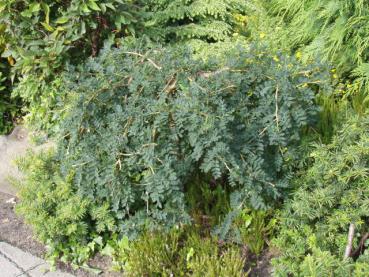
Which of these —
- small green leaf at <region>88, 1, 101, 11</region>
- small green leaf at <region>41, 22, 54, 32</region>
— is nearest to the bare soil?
small green leaf at <region>41, 22, 54, 32</region>

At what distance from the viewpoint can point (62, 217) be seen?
132 inches

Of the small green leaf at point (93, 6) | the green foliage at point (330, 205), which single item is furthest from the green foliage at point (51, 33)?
the green foliage at point (330, 205)

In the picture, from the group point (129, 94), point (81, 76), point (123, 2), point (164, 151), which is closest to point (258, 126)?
point (164, 151)

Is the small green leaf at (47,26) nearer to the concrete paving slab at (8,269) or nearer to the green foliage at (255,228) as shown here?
the concrete paving slab at (8,269)

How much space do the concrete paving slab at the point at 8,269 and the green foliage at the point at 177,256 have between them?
2.22ft

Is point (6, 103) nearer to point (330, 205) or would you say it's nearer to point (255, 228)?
point (255, 228)

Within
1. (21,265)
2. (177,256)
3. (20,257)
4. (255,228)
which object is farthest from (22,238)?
(255,228)

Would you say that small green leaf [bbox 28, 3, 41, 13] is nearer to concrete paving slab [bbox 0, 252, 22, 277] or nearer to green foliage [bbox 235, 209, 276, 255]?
concrete paving slab [bbox 0, 252, 22, 277]

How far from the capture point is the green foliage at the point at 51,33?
4.25m

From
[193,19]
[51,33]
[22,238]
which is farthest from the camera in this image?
[193,19]

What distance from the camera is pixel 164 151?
3.03 meters

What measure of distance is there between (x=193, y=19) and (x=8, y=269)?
10.3 ft

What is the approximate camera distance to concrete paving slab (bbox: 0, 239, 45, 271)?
350 centimetres

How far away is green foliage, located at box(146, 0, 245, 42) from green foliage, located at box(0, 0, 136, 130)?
493 mm
